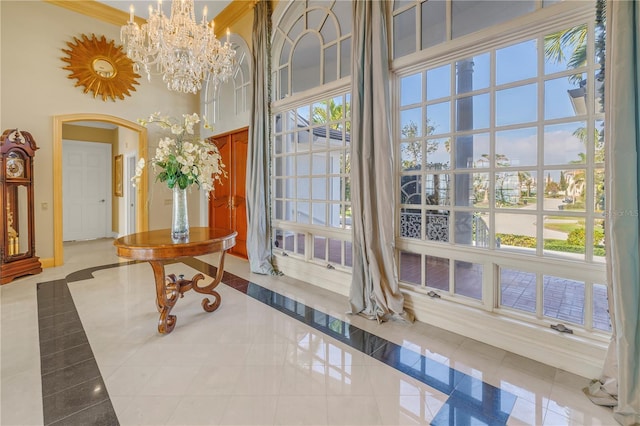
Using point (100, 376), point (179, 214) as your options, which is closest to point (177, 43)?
point (179, 214)

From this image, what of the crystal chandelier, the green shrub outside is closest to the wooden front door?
the crystal chandelier

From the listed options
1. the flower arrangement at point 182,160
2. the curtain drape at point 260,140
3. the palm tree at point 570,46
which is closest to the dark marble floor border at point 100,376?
the curtain drape at point 260,140

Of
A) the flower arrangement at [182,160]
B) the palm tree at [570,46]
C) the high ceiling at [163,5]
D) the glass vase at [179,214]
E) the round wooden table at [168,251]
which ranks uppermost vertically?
the high ceiling at [163,5]

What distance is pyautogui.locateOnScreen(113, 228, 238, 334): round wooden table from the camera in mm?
2270

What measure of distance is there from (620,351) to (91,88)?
697cm

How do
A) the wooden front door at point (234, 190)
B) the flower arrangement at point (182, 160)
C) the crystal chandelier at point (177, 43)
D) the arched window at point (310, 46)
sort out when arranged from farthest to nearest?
1. the wooden front door at point (234, 190)
2. the arched window at point (310, 46)
3. the crystal chandelier at point (177, 43)
4. the flower arrangement at point (182, 160)

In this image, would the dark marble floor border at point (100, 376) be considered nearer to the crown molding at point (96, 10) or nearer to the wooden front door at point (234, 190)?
the wooden front door at point (234, 190)

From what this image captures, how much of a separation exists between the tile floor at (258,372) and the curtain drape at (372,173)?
27 centimetres

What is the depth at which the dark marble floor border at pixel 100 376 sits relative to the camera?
1.62 meters

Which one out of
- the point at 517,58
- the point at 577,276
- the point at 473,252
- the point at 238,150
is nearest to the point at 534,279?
the point at 577,276

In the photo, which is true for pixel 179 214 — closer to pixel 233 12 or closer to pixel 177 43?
pixel 177 43

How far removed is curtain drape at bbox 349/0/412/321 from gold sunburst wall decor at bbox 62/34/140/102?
4.46 m

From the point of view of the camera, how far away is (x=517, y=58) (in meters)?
2.27

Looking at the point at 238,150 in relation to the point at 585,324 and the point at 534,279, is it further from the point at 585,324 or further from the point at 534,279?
the point at 585,324
